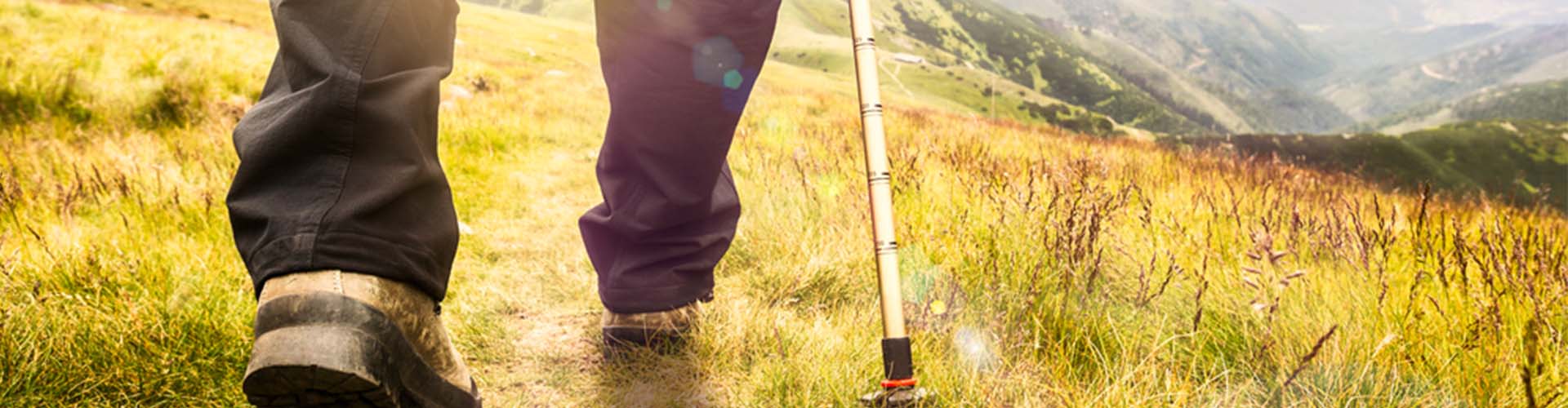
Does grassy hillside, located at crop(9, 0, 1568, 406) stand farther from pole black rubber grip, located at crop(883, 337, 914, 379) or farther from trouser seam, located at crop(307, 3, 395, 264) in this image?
trouser seam, located at crop(307, 3, 395, 264)

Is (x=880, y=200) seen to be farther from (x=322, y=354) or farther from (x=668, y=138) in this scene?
(x=322, y=354)

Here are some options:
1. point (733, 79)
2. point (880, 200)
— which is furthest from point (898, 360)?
point (733, 79)

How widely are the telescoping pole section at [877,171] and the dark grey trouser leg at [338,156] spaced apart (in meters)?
0.96

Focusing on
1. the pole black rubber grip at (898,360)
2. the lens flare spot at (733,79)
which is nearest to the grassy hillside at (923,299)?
A: the pole black rubber grip at (898,360)

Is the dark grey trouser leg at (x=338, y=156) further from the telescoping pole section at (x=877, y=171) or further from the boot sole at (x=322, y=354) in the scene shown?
the telescoping pole section at (x=877, y=171)

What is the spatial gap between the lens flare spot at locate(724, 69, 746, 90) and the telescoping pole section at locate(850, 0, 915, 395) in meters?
0.31

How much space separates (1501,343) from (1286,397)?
1.68ft

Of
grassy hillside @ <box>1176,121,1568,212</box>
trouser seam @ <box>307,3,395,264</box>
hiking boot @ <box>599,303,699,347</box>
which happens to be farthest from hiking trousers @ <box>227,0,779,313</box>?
grassy hillside @ <box>1176,121,1568,212</box>

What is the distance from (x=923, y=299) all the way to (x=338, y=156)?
176 cm

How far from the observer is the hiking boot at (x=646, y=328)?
2174 mm

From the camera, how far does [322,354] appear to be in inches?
45.1

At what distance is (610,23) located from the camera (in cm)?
196

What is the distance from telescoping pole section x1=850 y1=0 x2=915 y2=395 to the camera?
1725 millimetres

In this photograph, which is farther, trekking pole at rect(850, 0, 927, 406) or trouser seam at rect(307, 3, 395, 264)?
trekking pole at rect(850, 0, 927, 406)
